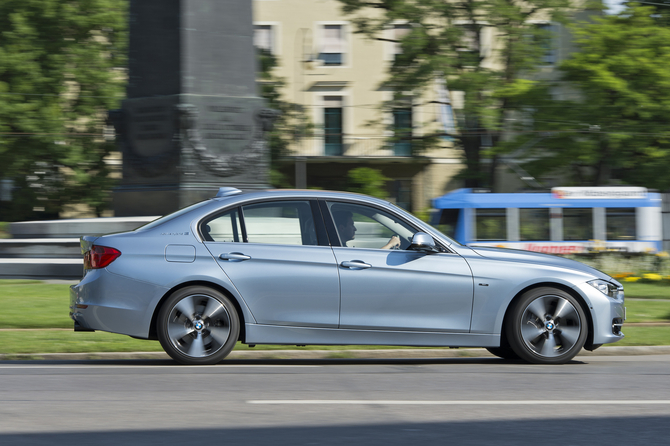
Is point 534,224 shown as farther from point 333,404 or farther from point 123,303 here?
point 333,404

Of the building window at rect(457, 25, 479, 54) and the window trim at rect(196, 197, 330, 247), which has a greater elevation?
the building window at rect(457, 25, 479, 54)

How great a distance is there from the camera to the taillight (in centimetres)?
734

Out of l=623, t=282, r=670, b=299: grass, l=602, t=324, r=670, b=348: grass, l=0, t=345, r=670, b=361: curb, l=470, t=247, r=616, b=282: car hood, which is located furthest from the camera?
l=623, t=282, r=670, b=299: grass

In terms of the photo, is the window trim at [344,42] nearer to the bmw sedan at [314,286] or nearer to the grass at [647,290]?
the grass at [647,290]

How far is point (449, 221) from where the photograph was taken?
981 inches

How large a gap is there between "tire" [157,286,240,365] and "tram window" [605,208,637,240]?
1871cm

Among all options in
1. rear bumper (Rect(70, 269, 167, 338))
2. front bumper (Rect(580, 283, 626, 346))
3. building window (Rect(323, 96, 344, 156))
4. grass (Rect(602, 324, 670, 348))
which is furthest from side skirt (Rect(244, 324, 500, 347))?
building window (Rect(323, 96, 344, 156))

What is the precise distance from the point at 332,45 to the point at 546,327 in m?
36.5

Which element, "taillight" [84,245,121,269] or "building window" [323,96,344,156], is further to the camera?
"building window" [323,96,344,156]

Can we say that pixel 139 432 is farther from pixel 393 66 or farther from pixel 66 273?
pixel 393 66

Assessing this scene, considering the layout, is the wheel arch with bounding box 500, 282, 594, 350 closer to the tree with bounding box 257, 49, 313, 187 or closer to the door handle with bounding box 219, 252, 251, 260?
the door handle with bounding box 219, 252, 251, 260

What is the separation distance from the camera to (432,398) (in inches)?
239

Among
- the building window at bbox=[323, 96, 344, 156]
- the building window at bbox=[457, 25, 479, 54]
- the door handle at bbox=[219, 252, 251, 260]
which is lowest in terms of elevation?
the door handle at bbox=[219, 252, 251, 260]

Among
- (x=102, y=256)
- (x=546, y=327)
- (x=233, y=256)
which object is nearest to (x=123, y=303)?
(x=102, y=256)
